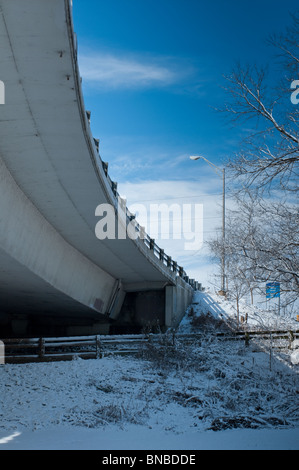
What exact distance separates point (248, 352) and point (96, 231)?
8.17m

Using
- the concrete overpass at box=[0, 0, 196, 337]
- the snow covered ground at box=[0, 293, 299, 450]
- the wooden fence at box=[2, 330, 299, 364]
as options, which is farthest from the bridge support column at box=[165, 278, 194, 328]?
the snow covered ground at box=[0, 293, 299, 450]

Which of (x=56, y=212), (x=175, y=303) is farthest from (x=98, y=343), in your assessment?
(x=175, y=303)

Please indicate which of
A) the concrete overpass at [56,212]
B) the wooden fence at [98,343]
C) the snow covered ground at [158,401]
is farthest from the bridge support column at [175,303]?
the snow covered ground at [158,401]

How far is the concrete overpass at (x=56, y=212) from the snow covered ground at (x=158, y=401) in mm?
4235

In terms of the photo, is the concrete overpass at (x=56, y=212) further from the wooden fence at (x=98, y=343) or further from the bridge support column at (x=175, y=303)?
the wooden fence at (x=98, y=343)

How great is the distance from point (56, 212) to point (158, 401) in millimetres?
7303

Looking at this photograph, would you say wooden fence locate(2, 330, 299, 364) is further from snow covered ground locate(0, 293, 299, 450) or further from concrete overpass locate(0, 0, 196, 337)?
Result: concrete overpass locate(0, 0, 196, 337)

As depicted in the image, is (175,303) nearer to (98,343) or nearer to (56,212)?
(98,343)

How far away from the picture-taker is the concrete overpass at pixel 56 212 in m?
8.66

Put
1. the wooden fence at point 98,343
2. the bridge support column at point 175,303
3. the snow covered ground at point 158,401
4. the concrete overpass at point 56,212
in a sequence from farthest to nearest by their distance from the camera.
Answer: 1. the bridge support column at point 175,303
2. the wooden fence at point 98,343
3. the snow covered ground at point 158,401
4. the concrete overpass at point 56,212
